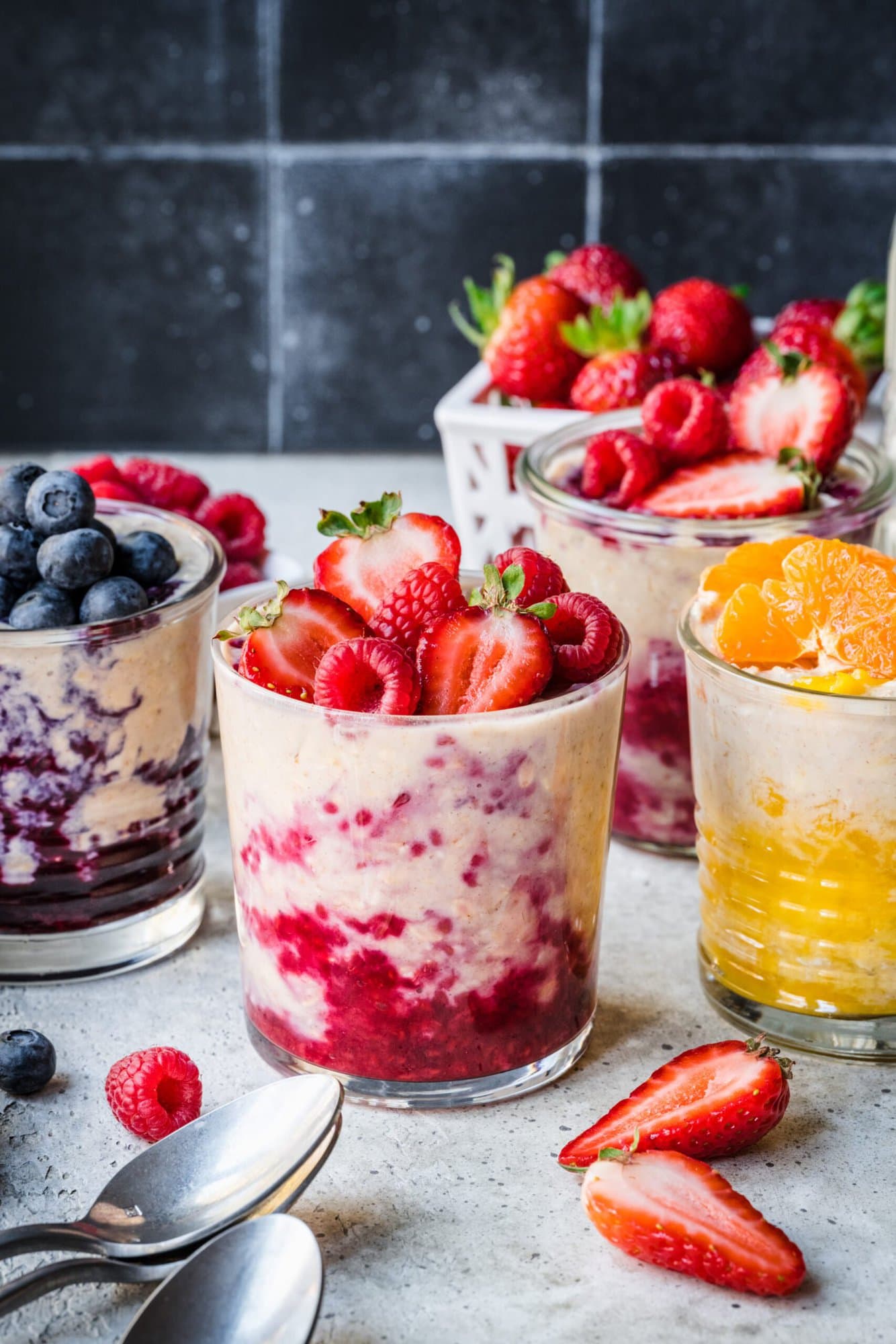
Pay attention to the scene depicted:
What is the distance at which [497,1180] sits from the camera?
1.00 meters

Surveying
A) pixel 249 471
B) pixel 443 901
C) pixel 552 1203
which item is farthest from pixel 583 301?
pixel 552 1203

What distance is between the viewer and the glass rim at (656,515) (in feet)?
4.35

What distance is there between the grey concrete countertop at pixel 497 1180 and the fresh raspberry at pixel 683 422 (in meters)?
0.42

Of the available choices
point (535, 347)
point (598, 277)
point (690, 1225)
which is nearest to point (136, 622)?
point (690, 1225)

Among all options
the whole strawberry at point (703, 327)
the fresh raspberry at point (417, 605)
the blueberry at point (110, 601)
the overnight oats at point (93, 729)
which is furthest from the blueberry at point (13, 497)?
the whole strawberry at point (703, 327)

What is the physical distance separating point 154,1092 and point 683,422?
77cm

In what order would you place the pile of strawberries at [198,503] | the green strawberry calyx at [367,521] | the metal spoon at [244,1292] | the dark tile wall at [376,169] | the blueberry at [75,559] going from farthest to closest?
1. the dark tile wall at [376,169]
2. the pile of strawberries at [198,503]
3. the blueberry at [75,559]
4. the green strawberry calyx at [367,521]
5. the metal spoon at [244,1292]

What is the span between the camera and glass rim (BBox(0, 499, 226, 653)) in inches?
44.5

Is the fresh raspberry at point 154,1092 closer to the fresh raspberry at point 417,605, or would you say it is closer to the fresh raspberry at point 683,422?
the fresh raspberry at point 417,605

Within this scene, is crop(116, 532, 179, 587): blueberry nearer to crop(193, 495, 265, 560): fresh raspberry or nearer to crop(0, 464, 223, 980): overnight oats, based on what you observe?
crop(0, 464, 223, 980): overnight oats

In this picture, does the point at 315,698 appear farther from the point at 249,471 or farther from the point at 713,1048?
the point at 249,471

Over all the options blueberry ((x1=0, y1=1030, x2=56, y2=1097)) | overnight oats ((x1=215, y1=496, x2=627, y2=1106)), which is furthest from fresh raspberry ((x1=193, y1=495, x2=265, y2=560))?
blueberry ((x1=0, y1=1030, x2=56, y2=1097))

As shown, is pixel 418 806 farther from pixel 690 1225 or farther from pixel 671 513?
pixel 671 513

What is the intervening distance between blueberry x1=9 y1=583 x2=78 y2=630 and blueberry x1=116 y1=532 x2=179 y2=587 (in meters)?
0.07
